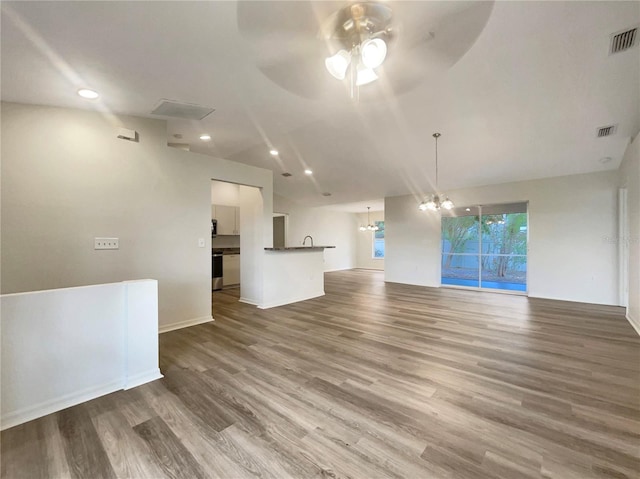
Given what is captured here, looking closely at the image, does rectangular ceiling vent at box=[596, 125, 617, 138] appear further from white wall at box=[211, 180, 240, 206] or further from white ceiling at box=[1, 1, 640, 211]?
white wall at box=[211, 180, 240, 206]

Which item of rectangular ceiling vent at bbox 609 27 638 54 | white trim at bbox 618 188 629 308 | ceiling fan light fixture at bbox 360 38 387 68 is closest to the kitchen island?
ceiling fan light fixture at bbox 360 38 387 68

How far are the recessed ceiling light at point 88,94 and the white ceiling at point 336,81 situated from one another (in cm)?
7

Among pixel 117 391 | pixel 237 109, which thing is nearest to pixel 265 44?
pixel 237 109

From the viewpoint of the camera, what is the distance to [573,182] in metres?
5.49

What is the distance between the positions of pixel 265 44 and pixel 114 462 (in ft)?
9.20

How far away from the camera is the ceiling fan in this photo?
1673 millimetres

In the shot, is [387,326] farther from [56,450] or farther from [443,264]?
[443,264]

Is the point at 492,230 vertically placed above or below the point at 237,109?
below

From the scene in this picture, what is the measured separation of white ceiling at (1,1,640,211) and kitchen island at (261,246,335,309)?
2.01m

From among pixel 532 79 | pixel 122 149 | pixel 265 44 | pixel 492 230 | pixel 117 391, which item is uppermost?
pixel 532 79

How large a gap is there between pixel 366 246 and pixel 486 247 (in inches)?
238

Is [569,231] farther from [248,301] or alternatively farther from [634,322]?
[248,301]

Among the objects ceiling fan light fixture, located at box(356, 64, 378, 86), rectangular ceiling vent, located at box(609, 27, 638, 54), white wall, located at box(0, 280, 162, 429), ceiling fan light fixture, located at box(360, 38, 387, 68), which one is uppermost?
rectangular ceiling vent, located at box(609, 27, 638, 54)

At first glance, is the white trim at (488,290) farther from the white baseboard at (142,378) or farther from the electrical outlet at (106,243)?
the electrical outlet at (106,243)
